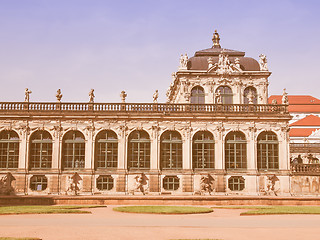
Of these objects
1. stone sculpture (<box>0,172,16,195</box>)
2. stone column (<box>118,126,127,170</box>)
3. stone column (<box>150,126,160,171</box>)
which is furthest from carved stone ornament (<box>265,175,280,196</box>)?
stone sculpture (<box>0,172,16,195</box>)

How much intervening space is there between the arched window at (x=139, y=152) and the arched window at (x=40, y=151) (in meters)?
7.70

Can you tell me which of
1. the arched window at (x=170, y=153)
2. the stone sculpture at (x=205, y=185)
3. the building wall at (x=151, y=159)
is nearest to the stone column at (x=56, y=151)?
the building wall at (x=151, y=159)

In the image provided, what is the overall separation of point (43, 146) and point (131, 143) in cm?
840

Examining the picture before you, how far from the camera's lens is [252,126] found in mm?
41906

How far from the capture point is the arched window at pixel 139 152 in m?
41.5

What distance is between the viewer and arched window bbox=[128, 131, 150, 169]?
4153 centimetres

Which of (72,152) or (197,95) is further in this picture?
(197,95)

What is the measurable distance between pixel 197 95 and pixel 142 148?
1216 centimetres

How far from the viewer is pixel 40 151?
41375mm

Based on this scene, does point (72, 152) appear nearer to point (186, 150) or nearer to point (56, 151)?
point (56, 151)

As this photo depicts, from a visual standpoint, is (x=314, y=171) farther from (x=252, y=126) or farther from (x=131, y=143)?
(x=131, y=143)

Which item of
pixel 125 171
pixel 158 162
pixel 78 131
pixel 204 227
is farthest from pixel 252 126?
pixel 204 227

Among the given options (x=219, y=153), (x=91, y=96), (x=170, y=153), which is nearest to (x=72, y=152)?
(x=91, y=96)

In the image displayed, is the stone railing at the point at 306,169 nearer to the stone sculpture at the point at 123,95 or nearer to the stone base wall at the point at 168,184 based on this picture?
the stone base wall at the point at 168,184
